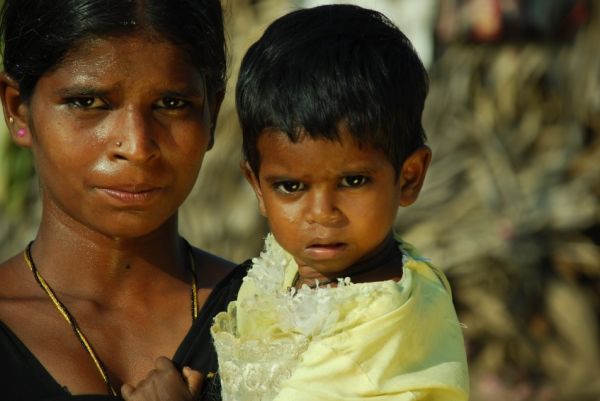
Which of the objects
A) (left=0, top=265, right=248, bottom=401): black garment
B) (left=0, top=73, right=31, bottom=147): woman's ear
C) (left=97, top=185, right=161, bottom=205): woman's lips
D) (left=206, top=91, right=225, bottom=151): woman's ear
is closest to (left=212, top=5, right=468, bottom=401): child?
(left=0, top=265, right=248, bottom=401): black garment

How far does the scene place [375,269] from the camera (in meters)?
2.93

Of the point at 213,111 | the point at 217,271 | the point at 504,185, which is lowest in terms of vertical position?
the point at 504,185

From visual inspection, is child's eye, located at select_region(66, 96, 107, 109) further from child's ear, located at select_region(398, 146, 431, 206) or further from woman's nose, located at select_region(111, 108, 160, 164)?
child's ear, located at select_region(398, 146, 431, 206)

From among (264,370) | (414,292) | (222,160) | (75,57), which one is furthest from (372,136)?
(222,160)

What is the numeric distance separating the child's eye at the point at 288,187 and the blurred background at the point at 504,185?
3652 millimetres

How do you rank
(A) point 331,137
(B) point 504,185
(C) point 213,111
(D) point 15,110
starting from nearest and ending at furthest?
(A) point 331,137
(D) point 15,110
(C) point 213,111
(B) point 504,185

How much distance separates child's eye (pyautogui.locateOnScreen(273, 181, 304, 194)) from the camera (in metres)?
2.87

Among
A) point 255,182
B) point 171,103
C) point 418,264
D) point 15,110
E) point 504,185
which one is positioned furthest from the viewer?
point 504,185

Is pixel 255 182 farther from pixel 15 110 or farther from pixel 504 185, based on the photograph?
pixel 504 185

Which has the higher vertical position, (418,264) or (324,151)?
(324,151)

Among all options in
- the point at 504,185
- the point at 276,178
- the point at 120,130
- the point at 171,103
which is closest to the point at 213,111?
the point at 171,103

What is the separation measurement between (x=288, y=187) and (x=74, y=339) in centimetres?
68

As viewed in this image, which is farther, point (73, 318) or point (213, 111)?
point (213, 111)

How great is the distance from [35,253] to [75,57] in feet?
1.78
